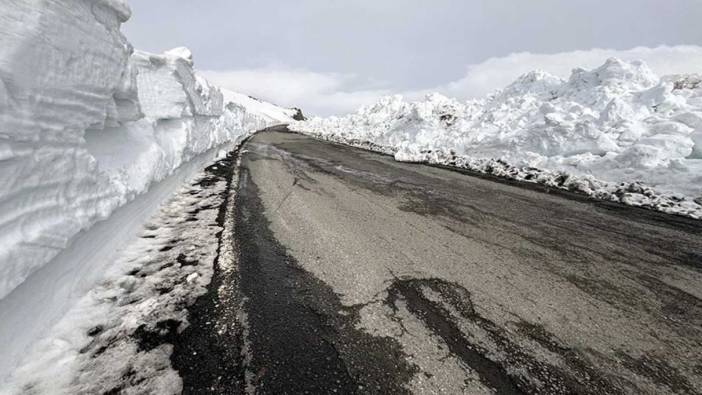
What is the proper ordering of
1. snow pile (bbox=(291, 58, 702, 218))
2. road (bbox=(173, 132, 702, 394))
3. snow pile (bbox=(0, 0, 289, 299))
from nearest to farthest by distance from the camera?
1. snow pile (bbox=(0, 0, 289, 299))
2. road (bbox=(173, 132, 702, 394))
3. snow pile (bbox=(291, 58, 702, 218))

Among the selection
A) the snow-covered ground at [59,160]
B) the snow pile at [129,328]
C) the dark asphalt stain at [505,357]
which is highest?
the snow-covered ground at [59,160]

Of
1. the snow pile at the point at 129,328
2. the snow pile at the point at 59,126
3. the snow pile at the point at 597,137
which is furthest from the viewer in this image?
the snow pile at the point at 597,137

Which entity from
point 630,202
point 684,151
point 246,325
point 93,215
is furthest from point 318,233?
point 684,151

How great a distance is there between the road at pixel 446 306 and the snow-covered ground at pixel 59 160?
3.05 feet

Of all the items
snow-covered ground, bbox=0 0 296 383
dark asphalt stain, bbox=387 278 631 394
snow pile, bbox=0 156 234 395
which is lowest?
snow pile, bbox=0 156 234 395

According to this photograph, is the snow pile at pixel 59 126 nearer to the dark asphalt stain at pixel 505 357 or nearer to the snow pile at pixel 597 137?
the dark asphalt stain at pixel 505 357

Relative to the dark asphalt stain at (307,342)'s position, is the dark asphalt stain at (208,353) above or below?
below

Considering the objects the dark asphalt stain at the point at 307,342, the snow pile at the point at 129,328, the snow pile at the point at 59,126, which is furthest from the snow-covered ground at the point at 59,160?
the dark asphalt stain at the point at 307,342

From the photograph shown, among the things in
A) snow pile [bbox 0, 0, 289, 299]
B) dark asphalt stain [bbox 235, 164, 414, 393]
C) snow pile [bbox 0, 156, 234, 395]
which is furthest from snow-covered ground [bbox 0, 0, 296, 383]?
dark asphalt stain [bbox 235, 164, 414, 393]

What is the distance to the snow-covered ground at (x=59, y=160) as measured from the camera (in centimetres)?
177

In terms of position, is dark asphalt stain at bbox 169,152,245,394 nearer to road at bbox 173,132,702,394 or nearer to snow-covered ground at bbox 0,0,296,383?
road at bbox 173,132,702,394

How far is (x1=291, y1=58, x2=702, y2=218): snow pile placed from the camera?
7801 mm

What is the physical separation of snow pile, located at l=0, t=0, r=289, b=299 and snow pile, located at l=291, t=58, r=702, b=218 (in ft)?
29.4

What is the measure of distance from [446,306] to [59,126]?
3096mm
